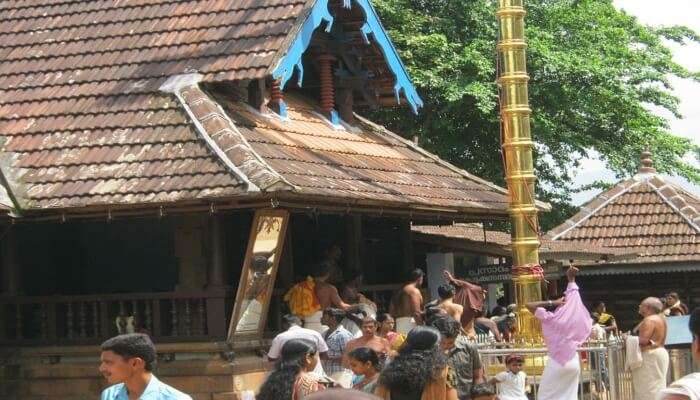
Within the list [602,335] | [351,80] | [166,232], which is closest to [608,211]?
[351,80]

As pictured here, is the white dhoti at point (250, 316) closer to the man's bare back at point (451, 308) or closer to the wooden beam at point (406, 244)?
the man's bare back at point (451, 308)

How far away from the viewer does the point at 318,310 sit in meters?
14.9

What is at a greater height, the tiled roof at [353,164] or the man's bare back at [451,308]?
the tiled roof at [353,164]

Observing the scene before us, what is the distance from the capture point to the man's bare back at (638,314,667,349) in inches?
509

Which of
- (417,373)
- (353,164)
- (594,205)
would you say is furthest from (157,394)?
(594,205)

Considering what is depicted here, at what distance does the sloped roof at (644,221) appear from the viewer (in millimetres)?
23156

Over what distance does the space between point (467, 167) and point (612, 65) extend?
139 inches

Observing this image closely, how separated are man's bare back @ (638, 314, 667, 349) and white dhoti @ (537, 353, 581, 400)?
5.97ft

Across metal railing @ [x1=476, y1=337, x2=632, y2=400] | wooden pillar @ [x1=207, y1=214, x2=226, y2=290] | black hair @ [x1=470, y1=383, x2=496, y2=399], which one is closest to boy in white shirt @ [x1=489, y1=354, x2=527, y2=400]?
metal railing @ [x1=476, y1=337, x2=632, y2=400]

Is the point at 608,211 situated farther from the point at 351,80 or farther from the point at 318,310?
the point at 318,310

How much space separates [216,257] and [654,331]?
443 centimetres

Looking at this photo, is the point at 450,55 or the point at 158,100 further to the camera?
the point at 450,55

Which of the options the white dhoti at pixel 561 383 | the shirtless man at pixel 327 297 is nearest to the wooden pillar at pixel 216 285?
the shirtless man at pixel 327 297

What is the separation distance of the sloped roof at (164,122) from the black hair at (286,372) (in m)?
4.83
